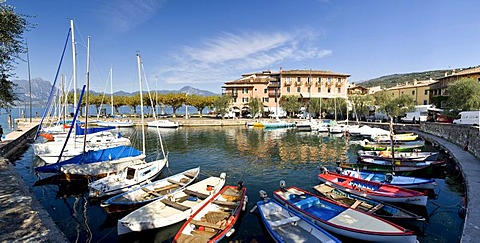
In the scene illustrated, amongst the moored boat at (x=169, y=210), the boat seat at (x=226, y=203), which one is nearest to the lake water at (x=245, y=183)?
the moored boat at (x=169, y=210)

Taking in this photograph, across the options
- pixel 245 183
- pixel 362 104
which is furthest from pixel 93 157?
pixel 362 104

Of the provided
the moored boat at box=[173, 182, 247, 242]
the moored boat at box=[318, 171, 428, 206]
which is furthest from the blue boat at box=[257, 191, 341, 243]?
the moored boat at box=[318, 171, 428, 206]

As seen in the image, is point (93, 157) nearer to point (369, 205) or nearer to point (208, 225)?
point (208, 225)

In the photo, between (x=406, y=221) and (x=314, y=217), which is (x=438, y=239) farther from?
(x=314, y=217)

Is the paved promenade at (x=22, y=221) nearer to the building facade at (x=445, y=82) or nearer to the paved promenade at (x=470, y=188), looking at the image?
the paved promenade at (x=470, y=188)

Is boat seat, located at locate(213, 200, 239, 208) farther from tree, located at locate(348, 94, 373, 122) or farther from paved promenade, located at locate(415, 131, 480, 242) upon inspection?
tree, located at locate(348, 94, 373, 122)

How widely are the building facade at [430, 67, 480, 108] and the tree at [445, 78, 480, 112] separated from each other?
12.0 meters

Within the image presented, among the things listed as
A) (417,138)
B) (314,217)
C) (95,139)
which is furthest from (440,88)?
(95,139)

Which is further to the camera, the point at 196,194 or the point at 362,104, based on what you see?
the point at 362,104

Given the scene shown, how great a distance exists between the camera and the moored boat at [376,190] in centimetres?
1355

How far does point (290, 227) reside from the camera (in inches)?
424

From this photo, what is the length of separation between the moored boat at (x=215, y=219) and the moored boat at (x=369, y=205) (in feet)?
17.6

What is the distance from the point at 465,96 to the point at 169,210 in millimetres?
48687

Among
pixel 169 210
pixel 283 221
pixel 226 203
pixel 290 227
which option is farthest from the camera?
pixel 226 203
